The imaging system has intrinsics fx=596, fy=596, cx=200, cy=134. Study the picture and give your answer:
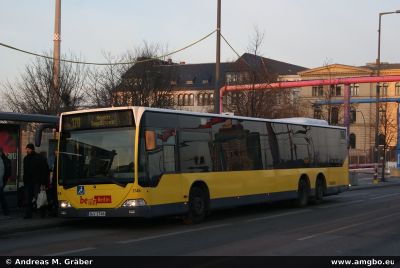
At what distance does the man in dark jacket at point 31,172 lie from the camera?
584 inches

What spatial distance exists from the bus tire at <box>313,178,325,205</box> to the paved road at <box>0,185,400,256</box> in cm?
394

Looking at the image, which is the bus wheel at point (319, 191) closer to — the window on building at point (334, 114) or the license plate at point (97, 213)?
the license plate at point (97, 213)

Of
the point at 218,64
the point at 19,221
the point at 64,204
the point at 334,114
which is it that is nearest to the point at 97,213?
the point at 64,204

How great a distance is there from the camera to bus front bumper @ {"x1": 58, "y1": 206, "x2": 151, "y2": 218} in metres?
13.2

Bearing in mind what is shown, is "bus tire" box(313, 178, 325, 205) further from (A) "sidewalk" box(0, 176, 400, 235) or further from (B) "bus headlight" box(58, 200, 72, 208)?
(B) "bus headlight" box(58, 200, 72, 208)

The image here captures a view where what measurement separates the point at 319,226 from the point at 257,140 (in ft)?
14.3

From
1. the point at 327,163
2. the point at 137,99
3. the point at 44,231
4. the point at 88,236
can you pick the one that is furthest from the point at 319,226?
the point at 137,99

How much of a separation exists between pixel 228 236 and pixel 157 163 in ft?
7.99

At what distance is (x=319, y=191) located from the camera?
72.5ft

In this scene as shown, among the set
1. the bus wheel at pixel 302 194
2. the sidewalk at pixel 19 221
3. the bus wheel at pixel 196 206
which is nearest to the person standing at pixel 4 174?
the sidewalk at pixel 19 221

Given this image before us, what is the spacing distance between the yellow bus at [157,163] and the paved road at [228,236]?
59cm

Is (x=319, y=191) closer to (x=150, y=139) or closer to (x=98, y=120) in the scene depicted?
(x=150, y=139)

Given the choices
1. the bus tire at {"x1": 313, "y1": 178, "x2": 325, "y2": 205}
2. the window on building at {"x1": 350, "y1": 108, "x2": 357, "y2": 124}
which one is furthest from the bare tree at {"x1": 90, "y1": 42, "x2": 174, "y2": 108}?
the window on building at {"x1": 350, "y1": 108, "x2": 357, "y2": 124}

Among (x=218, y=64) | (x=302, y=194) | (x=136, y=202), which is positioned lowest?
(x=302, y=194)
